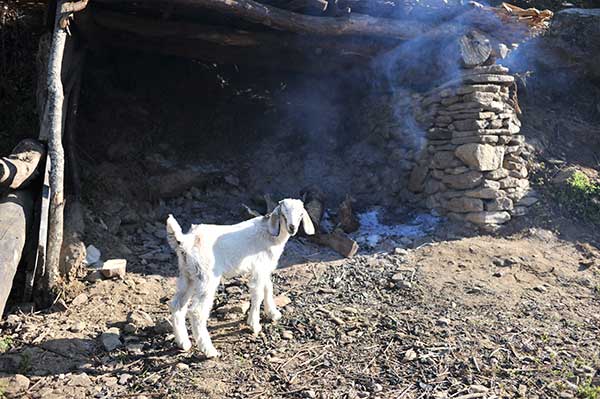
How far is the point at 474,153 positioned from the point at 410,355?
3293 millimetres

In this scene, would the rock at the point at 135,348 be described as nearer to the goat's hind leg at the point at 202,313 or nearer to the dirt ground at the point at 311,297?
the dirt ground at the point at 311,297

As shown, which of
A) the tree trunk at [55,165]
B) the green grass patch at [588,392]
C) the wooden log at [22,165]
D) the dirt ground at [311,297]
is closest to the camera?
the green grass patch at [588,392]

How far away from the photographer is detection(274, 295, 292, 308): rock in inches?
200

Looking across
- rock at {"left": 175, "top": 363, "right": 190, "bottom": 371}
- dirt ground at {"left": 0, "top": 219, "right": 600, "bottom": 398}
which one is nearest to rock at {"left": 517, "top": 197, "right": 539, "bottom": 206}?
dirt ground at {"left": 0, "top": 219, "right": 600, "bottom": 398}

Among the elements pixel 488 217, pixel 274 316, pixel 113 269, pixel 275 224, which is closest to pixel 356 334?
pixel 274 316

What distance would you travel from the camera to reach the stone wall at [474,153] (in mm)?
6648

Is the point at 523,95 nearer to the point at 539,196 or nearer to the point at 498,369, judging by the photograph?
the point at 539,196

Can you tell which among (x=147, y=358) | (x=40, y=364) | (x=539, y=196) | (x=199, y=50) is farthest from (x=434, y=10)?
(x=40, y=364)

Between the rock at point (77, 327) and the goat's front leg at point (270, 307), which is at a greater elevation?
the goat's front leg at point (270, 307)

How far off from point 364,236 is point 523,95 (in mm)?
4244

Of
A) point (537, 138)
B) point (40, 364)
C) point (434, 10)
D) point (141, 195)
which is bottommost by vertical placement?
point (40, 364)

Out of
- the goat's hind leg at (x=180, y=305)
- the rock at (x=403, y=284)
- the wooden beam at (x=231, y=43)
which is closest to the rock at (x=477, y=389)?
the rock at (x=403, y=284)

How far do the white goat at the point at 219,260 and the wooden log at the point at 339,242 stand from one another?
162cm

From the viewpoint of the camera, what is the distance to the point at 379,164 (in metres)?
7.66
